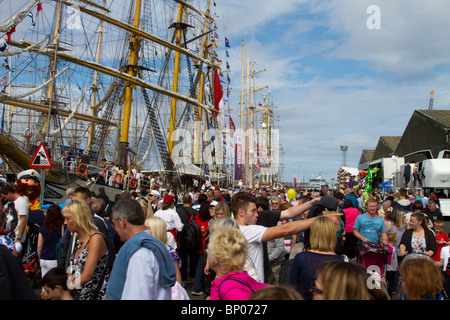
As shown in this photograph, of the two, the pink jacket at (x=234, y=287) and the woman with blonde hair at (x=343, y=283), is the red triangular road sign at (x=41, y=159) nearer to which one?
the pink jacket at (x=234, y=287)

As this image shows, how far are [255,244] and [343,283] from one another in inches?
62.9

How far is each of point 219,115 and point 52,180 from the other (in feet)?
68.9

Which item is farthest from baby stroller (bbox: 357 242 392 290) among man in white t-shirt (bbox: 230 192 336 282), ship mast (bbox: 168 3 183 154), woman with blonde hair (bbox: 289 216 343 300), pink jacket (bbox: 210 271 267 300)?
ship mast (bbox: 168 3 183 154)

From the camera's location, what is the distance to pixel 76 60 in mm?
27641

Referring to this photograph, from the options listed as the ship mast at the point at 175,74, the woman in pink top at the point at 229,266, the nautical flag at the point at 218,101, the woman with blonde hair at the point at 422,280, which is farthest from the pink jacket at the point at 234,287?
the nautical flag at the point at 218,101

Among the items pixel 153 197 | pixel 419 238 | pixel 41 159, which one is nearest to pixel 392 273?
pixel 419 238

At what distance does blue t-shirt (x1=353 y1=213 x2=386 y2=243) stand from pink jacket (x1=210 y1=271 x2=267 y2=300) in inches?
177

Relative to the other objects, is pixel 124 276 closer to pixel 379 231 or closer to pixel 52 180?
pixel 379 231

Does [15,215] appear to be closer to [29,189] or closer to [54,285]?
[29,189]

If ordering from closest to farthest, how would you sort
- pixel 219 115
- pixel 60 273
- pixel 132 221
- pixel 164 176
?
pixel 132 221 → pixel 60 273 → pixel 164 176 → pixel 219 115

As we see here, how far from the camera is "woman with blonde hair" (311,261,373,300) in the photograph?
209cm

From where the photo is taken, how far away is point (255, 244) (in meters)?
3.66
